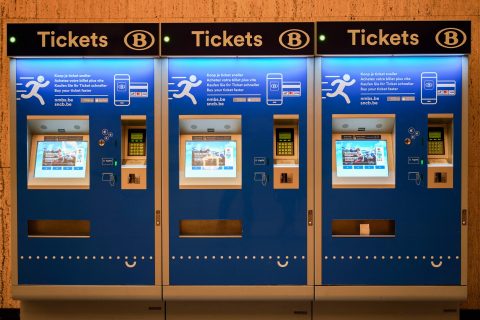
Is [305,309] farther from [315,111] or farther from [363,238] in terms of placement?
[315,111]

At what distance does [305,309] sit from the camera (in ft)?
12.3

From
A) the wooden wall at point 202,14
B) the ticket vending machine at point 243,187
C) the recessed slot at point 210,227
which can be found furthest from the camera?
the wooden wall at point 202,14

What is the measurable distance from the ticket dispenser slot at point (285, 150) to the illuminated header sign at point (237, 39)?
519mm

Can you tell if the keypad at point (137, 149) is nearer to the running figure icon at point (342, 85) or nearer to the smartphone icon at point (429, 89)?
the running figure icon at point (342, 85)

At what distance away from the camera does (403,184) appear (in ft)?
11.8

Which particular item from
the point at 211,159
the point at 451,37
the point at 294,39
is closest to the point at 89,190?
the point at 211,159

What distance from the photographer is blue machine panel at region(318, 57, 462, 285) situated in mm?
3584

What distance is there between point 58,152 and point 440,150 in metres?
2.95

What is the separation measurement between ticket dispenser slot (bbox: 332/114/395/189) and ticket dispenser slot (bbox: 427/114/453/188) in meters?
0.29

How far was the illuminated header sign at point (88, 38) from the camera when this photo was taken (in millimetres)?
3574

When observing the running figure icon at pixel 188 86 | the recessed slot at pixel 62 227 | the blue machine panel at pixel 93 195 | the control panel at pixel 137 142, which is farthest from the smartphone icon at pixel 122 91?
the recessed slot at pixel 62 227

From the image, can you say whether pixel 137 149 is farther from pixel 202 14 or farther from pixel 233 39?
pixel 202 14

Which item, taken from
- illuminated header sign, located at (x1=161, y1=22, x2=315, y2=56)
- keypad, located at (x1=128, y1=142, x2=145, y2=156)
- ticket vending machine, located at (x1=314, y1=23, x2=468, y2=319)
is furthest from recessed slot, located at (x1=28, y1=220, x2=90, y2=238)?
ticket vending machine, located at (x1=314, y1=23, x2=468, y2=319)

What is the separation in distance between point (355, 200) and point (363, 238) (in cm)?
30
